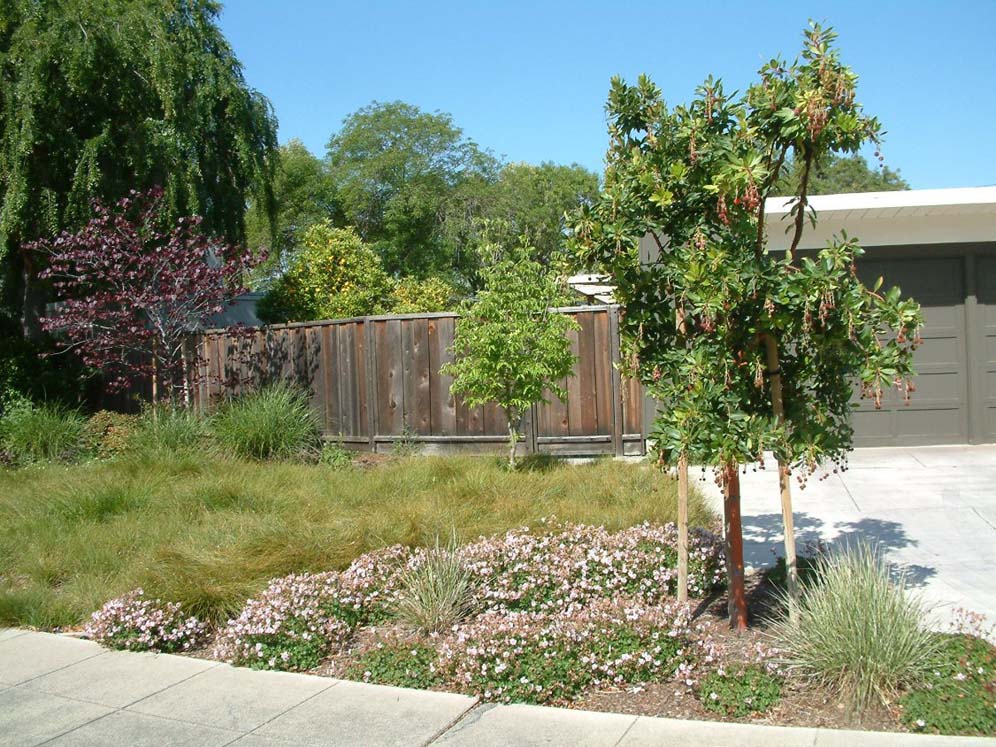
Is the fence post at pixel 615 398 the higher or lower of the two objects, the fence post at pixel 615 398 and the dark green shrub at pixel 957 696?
the higher

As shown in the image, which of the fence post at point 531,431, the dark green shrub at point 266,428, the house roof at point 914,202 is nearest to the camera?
the house roof at point 914,202

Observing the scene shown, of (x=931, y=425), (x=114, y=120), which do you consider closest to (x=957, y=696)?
(x=931, y=425)

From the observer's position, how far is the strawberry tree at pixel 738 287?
5.02m

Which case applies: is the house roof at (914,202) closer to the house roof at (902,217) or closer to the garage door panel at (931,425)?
the house roof at (902,217)

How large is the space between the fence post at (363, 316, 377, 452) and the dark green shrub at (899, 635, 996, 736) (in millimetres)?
9104

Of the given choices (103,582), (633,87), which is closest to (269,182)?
(103,582)

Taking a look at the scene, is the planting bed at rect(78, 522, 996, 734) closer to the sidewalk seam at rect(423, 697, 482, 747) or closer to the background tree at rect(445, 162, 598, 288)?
the sidewalk seam at rect(423, 697, 482, 747)

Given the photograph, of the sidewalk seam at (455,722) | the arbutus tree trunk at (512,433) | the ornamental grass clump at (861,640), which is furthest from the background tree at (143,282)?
the ornamental grass clump at (861,640)

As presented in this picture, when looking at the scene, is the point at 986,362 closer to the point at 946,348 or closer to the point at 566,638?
the point at 946,348

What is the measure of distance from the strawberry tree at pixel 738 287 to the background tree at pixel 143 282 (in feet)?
29.2

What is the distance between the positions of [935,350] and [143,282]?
1062 centimetres

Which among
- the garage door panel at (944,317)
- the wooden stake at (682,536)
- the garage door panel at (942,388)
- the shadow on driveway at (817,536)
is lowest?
the shadow on driveway at (817,536)

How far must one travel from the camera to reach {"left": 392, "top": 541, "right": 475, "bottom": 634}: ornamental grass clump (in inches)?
229

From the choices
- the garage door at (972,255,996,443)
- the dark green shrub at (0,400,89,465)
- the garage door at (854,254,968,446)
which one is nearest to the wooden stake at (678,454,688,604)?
the garage door at (854,254,968,446)
